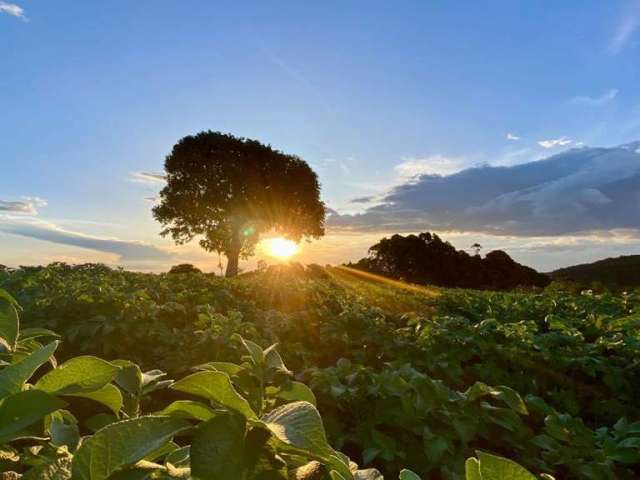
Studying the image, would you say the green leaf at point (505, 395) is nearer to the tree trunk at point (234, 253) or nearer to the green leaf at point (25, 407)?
the green leaf at point (25, 407)

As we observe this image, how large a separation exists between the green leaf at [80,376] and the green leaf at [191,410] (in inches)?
3.7

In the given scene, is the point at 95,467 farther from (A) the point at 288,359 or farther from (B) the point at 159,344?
(B) the point at 159,344

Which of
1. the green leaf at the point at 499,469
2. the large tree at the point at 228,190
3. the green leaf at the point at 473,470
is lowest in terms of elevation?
the green leaf at the point at 473,470

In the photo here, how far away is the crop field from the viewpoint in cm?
74

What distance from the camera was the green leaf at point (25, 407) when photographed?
0.74 meters

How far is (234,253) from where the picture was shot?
115 feet

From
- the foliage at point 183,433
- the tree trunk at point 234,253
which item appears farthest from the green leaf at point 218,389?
the tree trunk at point 234,253

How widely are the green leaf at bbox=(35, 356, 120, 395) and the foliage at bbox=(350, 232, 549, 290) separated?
31.1 m

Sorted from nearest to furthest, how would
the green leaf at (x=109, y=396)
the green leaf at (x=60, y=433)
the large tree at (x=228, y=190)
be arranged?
the green leaf at (x=109, y=396) < the green leaf at (x=60, y=433) < the large tree at (x=228, y=190)

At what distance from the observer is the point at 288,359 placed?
4.23m

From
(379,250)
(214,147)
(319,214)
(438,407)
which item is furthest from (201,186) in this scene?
(438,407)

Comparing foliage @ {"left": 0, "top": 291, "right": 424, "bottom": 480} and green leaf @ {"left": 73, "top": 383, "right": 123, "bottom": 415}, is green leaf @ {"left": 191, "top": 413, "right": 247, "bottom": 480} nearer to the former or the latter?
foliage @ {"left": 0, "top": 291, "right": 424, "bottom": 480}

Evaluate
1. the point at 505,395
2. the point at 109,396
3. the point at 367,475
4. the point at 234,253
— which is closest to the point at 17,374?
the point at 109,396

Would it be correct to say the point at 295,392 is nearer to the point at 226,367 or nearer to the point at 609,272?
the point at 226,367
